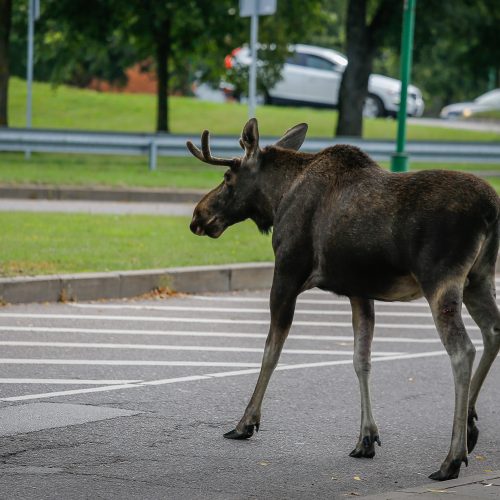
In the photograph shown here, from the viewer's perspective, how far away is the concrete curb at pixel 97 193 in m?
21.5

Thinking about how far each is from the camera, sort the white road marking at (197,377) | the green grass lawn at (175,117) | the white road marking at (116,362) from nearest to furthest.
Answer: the white road marking at (197,377)
the white road marking at (116,362)
the green grass lawn at (175,117)

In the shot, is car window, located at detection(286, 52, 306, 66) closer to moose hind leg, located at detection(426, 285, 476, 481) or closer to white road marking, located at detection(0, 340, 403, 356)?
white road marking, located at detection(0, 340, 403, 356)

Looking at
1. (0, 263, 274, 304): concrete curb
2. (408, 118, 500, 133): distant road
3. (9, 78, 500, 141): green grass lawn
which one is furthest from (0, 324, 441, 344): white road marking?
(408, 118, 500, 133): distant road

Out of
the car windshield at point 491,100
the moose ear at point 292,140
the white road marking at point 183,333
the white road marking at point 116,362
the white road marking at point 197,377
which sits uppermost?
the moose ear at point 292,140

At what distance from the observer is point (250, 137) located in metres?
7.64

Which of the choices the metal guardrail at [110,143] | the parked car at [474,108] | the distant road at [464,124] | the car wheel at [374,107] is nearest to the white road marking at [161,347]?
the metal guardrail at [110,143]

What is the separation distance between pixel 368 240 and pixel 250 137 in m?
1.09

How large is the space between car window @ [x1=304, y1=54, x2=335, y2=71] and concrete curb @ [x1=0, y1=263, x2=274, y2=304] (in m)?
31.9

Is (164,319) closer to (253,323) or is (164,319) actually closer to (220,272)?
(253,323)

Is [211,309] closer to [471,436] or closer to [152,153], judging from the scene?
[471,436]

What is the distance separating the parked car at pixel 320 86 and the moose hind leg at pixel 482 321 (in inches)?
1466

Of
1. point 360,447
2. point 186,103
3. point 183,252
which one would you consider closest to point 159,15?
point 186,103

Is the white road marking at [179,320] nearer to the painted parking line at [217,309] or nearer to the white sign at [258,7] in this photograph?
the painted parking line at [217,309]

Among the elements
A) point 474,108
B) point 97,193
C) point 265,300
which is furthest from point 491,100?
point 265,300
